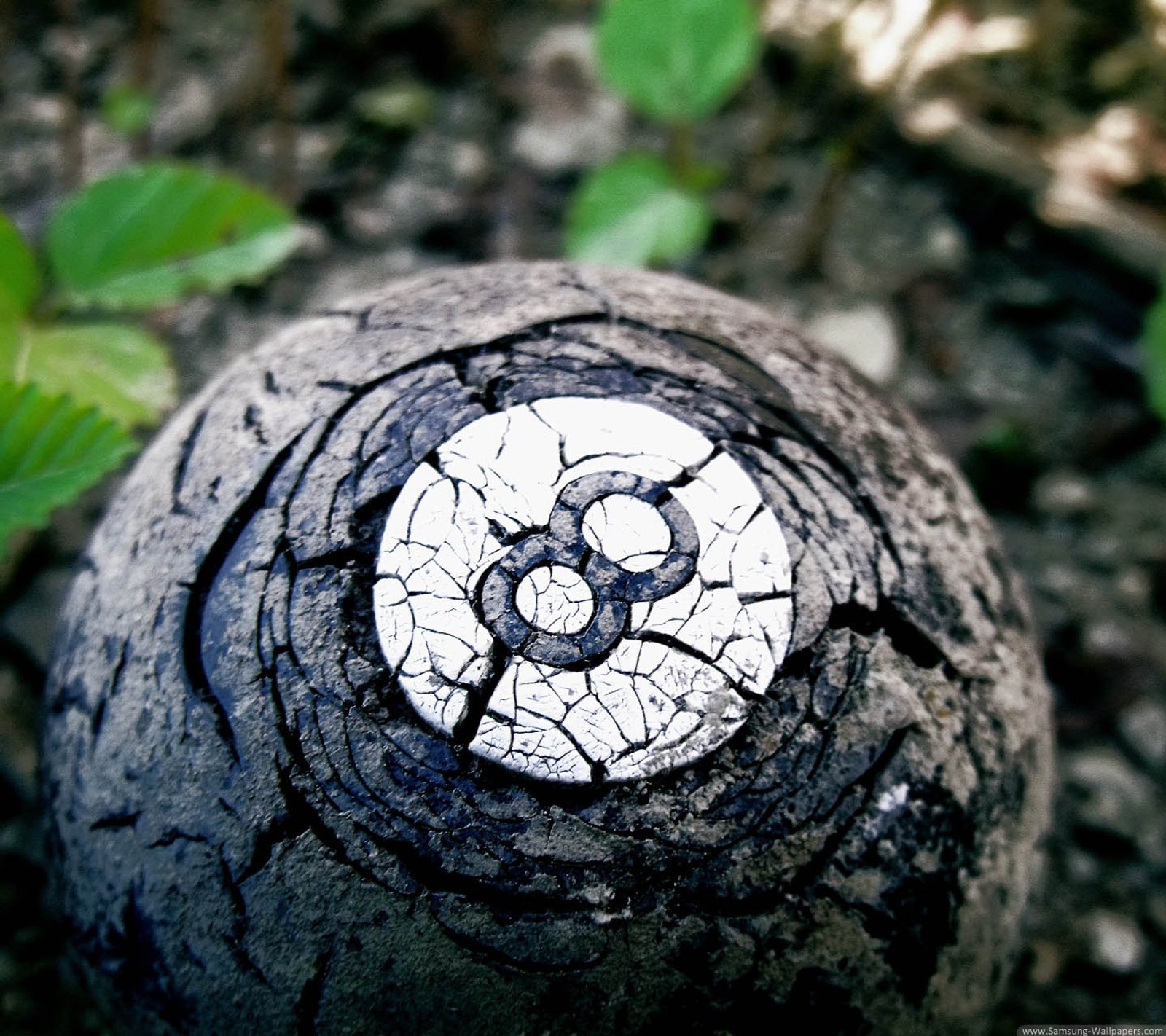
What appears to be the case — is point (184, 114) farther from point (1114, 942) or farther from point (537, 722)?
point (1114, 942)

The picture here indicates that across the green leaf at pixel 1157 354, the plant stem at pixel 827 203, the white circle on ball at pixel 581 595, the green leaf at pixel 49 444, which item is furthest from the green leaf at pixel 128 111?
the green leaf at pixel 1157 354

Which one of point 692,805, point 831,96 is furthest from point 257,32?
point 692,805

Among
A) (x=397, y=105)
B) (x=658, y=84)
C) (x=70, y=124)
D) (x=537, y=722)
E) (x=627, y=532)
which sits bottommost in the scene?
(x=537, y=722)

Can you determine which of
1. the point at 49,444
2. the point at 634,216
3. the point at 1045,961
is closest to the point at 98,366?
the point at 49,444

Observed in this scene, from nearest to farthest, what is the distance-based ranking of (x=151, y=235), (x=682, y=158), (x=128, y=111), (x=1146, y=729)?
1. (x=151, y=235)
2. (x=1146, y=729)
3. (x=682, y=158)
4. (x=128, y=111)

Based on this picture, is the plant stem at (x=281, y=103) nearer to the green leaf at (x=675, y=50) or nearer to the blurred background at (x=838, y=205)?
the blurred background at (x=838, y=205)

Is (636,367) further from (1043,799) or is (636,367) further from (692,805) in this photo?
(1043,799)

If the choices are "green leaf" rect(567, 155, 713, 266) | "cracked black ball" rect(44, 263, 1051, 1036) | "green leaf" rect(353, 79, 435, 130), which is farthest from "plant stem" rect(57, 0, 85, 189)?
"cracked black ball" rect(44, 263, 1051, 1036)
